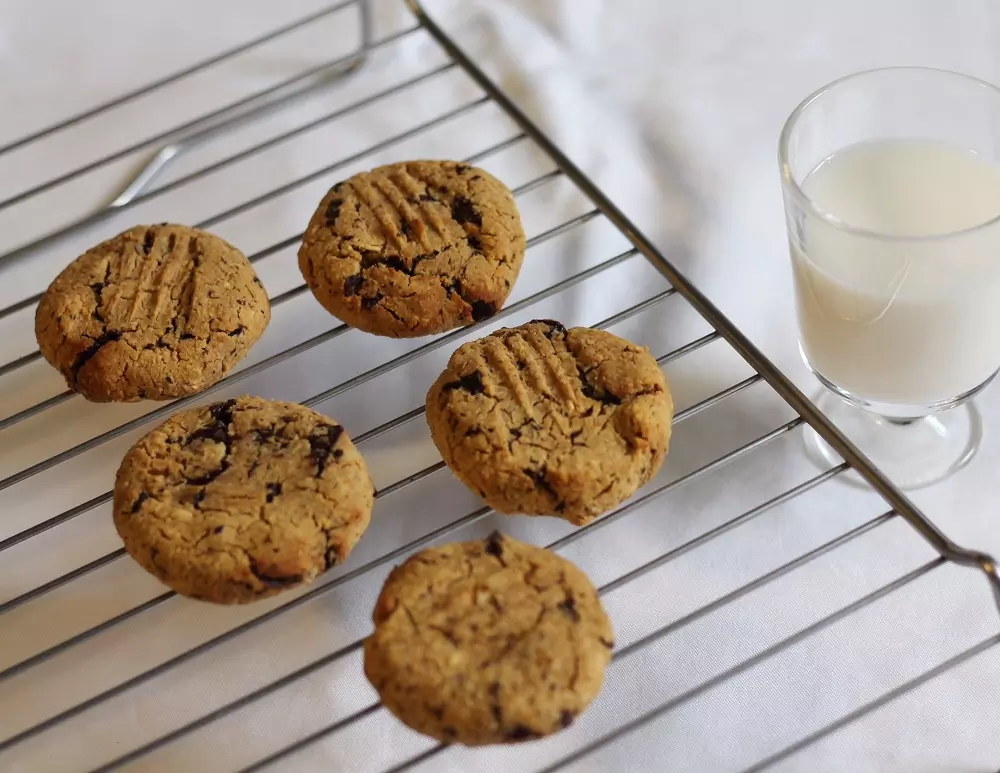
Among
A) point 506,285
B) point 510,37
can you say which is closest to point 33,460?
point 506,285

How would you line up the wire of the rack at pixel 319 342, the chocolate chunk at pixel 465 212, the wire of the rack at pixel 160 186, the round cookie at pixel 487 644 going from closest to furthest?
1. the round cookie at pixel 487 644
2. the wire of the rack at pixel 319 342
3. the chocolate chunk at pixel 465 212
4. the wire of the rack at pixel 160 186

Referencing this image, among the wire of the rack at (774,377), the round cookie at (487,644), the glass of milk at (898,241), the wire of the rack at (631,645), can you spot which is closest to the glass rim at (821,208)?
the glass of milk at (898,241)

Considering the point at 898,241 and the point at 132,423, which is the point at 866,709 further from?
the point at 132,423

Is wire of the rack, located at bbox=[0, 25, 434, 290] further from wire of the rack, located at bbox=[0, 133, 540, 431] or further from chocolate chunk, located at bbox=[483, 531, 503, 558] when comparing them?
chocolate chunk, located at bbox=[483, 531, 503, 558]

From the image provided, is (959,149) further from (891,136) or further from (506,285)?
(506,285)

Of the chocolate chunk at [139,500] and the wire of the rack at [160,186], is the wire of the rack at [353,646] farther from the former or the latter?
the wire of the rack at [160,186]

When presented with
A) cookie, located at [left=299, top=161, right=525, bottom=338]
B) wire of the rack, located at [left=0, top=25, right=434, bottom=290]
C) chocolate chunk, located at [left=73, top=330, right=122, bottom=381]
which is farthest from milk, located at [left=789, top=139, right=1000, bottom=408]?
chocolate chunk, located at [left=73, top=330, right=122, bottom=381]
